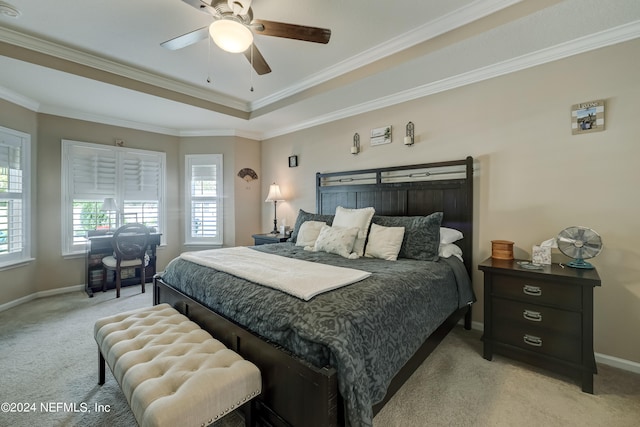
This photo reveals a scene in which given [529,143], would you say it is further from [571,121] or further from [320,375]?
[320,375]

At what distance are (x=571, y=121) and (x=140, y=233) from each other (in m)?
5.06

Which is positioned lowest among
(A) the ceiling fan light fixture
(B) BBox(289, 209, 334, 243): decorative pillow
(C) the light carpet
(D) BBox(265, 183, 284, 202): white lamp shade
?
(C) the light carpet

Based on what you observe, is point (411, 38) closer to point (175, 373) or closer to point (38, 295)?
point (175, 373)

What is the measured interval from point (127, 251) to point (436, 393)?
A: 4.01 metres

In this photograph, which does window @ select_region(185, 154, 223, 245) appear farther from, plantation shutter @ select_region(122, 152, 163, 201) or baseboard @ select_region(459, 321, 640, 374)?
baseboard @ select_region(459, 321, 640, 374)

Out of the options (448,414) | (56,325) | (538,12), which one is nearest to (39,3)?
(56,325)

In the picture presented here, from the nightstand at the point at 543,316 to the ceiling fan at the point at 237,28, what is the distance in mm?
2239

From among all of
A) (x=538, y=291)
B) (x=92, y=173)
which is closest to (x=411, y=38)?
(x=538, y=291)

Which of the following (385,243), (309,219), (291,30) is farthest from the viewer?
(309,219)

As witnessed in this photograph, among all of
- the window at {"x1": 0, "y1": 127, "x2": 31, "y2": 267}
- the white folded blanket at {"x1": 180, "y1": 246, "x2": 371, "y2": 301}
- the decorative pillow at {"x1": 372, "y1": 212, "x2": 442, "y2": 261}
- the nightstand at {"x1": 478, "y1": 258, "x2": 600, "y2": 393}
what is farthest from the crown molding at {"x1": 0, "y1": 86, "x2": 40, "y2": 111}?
the nightstand at {"x1": 478, "y1": 258, "x2": 600, "y2": 393}

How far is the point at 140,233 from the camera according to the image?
3932mm

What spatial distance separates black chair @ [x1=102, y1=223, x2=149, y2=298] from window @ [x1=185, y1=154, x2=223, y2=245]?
3.31 feet

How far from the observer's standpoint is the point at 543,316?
2.00 meters

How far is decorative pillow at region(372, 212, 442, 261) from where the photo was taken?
8.20ft
